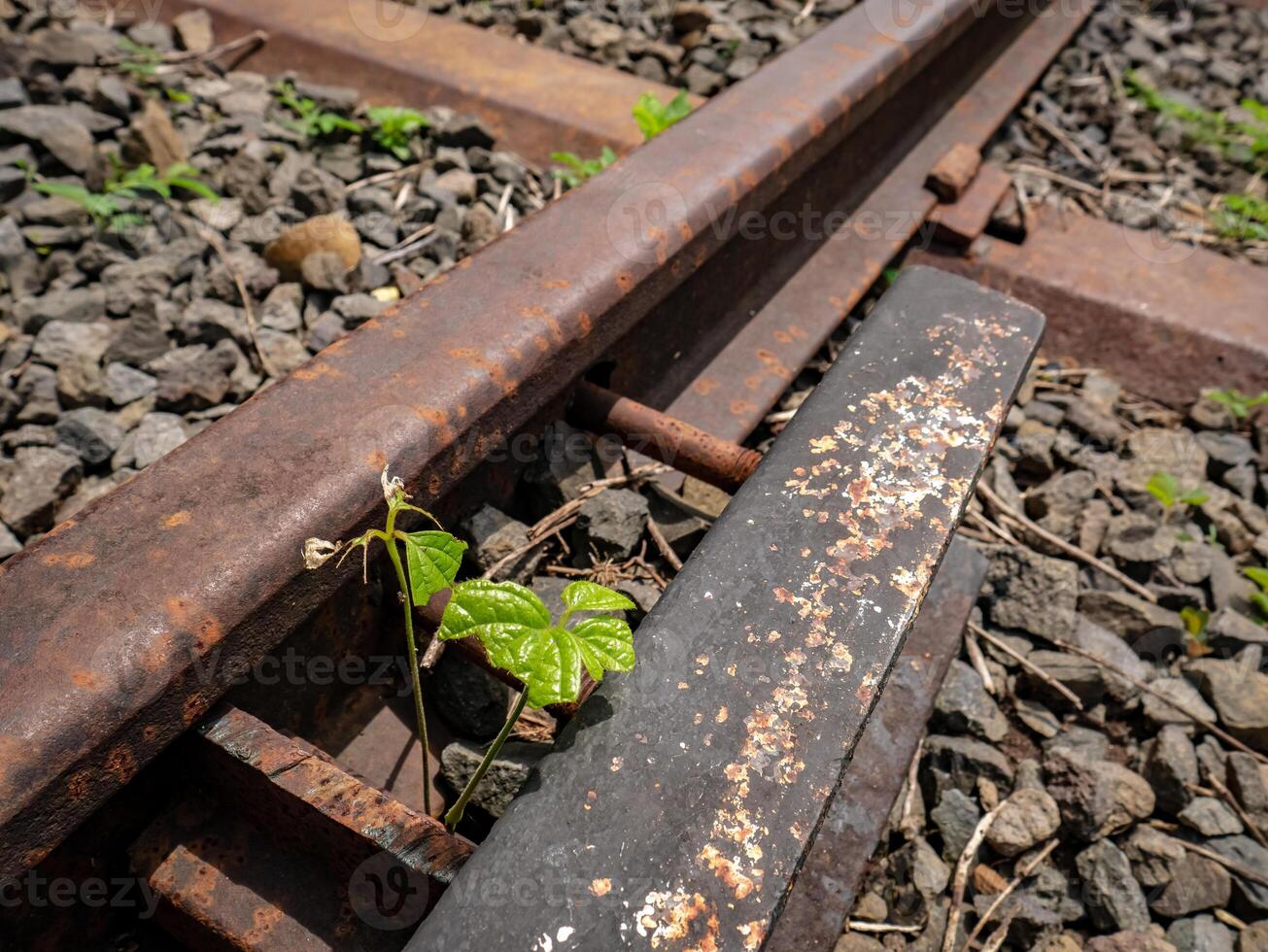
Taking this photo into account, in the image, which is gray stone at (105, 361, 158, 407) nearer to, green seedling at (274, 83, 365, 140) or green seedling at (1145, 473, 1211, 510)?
green seedling at (274, 83, 365, 140)

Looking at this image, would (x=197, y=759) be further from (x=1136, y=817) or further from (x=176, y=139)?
(x=176, y=139)

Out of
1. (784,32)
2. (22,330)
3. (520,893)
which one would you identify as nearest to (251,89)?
(22,330)

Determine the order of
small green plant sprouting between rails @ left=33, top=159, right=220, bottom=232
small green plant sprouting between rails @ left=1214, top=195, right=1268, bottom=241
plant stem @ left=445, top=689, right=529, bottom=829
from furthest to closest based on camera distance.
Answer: small green plant sprouting between rails @ left=1214, top=195, right=1268, bottom=241, small green plant sprouting between rails @ left=33, top=159, right=220, bottom=232, plant stem @ left=445, top=689, right=529, bottom=829

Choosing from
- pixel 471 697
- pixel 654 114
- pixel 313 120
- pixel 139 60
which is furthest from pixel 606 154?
pixel 471 697

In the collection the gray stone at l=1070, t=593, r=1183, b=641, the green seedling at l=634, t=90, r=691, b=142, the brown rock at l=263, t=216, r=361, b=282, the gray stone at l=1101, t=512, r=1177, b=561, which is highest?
the green seedling at l=634, t=90, r=691, b=142

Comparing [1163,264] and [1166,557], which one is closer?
[1166,557]

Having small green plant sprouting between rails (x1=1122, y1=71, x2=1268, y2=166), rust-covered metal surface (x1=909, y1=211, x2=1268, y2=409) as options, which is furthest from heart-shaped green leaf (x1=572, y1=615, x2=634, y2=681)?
small green plant sprouting between rails (x1=1122, y1=71, x2=1268, y2=166)
